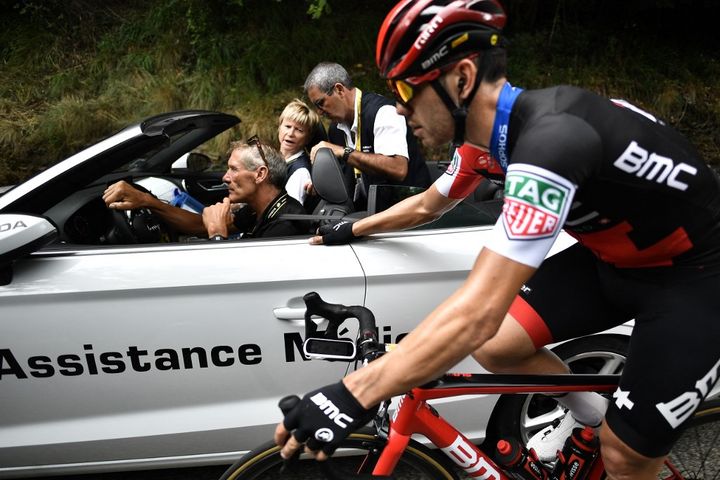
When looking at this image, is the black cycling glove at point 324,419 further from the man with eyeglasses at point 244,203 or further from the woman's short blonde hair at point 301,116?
the woman's short blonde hair at point 301,116

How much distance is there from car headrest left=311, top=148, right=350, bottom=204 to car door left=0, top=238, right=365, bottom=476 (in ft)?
0.68

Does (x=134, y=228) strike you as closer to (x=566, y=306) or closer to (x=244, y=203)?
(x=244, y=203)

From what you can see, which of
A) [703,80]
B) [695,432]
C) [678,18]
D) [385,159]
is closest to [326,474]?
[695,432]

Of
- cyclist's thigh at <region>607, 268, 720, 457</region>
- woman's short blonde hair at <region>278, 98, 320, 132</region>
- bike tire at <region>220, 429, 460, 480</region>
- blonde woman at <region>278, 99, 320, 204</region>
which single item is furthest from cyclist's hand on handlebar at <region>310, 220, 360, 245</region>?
woman's short blonde hair at <region>278, 98, 320, 132</region>

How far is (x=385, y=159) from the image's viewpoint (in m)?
3.35

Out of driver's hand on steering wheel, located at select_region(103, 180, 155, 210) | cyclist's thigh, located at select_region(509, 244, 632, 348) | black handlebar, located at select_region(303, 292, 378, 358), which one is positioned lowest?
cyclist's thigh, located at select_region(509, 244, 632, 348)

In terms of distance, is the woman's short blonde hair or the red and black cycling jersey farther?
the woman's short blonde hair

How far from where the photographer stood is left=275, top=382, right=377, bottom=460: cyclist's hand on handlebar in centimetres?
141

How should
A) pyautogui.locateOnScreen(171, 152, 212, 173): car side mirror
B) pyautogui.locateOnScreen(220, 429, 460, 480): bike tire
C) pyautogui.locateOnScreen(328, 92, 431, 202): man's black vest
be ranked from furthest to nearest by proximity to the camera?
pyautogui.locateOnScreen(171, 152, 212, 173): car side mirror
pyautogui.locateOnScreen(328, 92, 431, 202): man's black vest
pyautogui.locateOnScreen(220, 429, 460, 480): bike tire

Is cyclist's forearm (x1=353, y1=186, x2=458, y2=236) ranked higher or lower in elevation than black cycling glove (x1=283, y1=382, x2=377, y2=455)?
lower

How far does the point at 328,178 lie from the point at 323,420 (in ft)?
4.16

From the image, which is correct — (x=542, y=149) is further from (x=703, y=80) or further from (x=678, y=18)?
(x=678, y=18)

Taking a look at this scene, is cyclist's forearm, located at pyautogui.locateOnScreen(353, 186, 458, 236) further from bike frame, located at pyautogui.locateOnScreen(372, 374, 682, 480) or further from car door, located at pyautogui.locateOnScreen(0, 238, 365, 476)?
bike frame, located at pyautogui.locateOnScreen(372, 374, 682, 480)

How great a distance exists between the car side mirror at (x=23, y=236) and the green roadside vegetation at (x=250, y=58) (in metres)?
4.65
